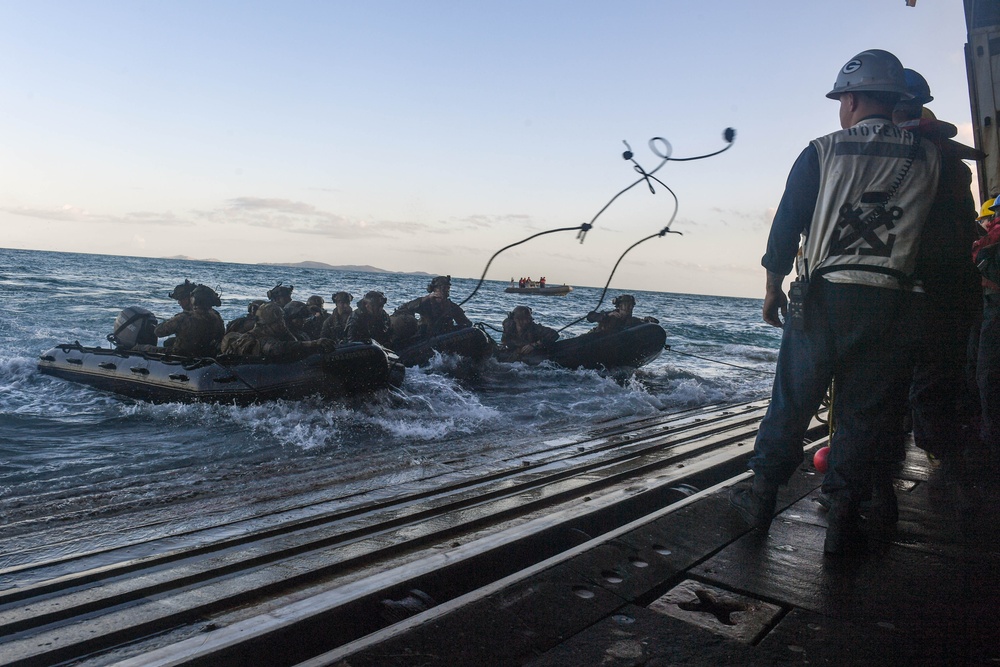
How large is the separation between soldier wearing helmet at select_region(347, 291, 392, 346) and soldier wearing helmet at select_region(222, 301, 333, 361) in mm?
1643

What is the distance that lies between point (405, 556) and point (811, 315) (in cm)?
177

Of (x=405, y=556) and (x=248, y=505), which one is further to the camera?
(x=248, y=505)

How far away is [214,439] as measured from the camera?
6746 mm

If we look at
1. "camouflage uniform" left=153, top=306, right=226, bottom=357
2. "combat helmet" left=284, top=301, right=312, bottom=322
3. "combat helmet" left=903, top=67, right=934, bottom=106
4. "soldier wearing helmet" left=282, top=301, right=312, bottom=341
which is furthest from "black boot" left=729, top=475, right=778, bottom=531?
"camouflage uniform" left=153, top=306, right=226, bottom=357

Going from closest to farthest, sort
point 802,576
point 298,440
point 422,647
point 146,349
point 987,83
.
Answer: point 422,647 < point 802,576 < point 987,83 < point 298,440 < point 146,349

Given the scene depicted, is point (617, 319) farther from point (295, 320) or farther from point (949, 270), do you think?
point (949, 270)

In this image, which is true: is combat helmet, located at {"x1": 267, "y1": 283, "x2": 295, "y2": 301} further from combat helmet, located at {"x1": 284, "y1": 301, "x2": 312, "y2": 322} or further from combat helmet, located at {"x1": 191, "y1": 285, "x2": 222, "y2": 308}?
combat helmet, located at {"x1": 191, "y1": 285, "x2": 222, "y2": 308}

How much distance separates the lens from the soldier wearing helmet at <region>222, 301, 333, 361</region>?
27.1ft

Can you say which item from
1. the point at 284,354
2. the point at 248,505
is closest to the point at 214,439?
the point at 284,354

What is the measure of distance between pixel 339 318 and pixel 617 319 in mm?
5655

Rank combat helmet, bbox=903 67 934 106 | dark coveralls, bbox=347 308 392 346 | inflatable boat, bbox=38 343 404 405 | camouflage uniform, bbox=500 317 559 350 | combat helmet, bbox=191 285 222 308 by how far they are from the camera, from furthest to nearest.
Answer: camouflage uniform, bbox=500 317 559 350 < dark coveralls, bbox=347 308 392 346 < combat helmet, bbox=191 285 222 308 < inflatable boat, bbox=38 343 404 405 < combat helmet, bbox=903 67 934 106

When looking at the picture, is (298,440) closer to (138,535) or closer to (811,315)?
(138,535)

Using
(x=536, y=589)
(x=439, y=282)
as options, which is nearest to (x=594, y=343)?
(x=439, y=282)

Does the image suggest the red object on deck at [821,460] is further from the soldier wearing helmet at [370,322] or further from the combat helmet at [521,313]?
the combat helmet at [521,313]
